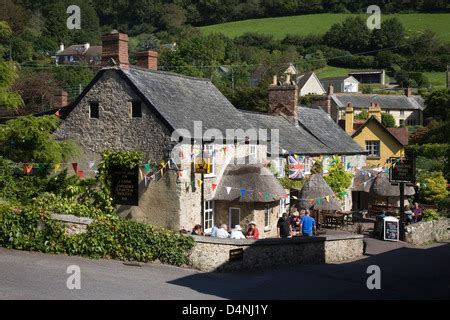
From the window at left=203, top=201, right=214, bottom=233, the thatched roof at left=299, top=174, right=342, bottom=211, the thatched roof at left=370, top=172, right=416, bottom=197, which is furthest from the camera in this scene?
the thatched roof at left=370, top=172, right=416, bottom=197

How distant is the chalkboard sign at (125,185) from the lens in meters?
23.6

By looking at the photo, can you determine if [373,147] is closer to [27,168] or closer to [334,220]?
[334,220]

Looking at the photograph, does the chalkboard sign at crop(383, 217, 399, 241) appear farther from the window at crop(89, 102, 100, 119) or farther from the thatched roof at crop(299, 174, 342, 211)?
the window at crop(89, 102, 100, 119)

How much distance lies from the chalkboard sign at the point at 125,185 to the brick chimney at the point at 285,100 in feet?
49.0

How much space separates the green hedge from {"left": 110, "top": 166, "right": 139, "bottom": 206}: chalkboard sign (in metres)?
4.97

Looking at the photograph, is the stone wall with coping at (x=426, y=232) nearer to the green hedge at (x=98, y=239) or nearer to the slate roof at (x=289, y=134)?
the slate roof at (x=289, y=134)

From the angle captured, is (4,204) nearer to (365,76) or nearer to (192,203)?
(192,203)

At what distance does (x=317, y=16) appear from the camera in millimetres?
132375

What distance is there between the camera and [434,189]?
125 feet

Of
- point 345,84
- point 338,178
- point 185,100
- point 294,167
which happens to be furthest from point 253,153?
point 345,84

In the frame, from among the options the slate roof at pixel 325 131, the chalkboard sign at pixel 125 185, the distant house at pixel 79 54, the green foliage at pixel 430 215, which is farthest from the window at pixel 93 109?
the distant house at pixel 79 54

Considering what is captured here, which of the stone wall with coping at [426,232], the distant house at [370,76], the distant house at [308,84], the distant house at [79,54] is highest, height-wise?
the distant house at [79,54]

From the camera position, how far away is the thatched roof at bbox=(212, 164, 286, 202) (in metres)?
25.0

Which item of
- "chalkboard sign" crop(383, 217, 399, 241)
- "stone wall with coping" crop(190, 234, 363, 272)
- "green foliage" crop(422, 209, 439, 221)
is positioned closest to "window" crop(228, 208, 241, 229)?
"stone wall with coping" crop(190, 234, 363, 272)
